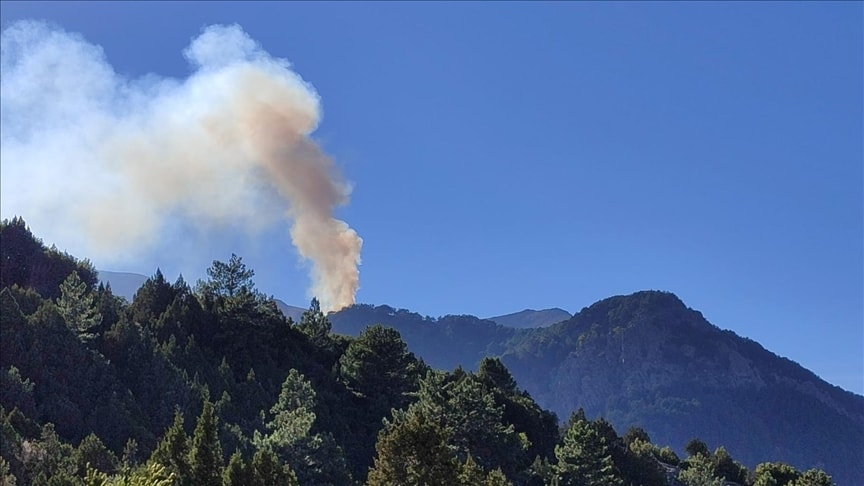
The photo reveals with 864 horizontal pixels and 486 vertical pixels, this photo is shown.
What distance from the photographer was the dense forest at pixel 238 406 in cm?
3048

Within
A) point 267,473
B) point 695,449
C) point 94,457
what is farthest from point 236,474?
point 695,449

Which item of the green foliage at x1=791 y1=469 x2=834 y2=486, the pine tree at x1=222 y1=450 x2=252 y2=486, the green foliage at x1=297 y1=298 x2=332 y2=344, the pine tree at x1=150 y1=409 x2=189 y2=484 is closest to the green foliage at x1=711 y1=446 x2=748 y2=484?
the green foliage at x1=791 y1=469 x2=834 y2=486

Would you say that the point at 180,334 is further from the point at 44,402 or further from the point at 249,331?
the point at 44,402

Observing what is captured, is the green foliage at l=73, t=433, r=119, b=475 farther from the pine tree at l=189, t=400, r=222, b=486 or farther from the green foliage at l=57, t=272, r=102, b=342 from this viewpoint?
the green foliage at l=57, t=272, r=102, b=342

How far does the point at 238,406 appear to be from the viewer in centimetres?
6138

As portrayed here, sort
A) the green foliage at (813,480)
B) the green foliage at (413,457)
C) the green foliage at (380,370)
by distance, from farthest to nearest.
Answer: the green foliage at (813,480)
the green foliage at (380,370)
the green foliage at (413,457)

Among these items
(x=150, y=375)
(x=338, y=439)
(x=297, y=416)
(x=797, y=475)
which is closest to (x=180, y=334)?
(x=150, y=375)

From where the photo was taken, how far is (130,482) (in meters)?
20.6

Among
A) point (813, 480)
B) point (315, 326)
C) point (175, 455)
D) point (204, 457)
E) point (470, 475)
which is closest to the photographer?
point (175, 455)

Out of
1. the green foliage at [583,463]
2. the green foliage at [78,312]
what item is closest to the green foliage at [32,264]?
the green foliage at [78,312]

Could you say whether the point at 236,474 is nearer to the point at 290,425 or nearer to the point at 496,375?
the point at 290,425

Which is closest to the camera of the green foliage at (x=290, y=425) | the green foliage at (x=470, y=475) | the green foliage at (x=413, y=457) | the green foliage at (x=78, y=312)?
the green foliage at (x=413, y=457)

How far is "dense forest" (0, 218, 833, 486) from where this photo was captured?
30484 mm

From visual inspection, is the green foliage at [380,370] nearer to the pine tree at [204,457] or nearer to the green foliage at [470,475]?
the green foliage at [470,475]
